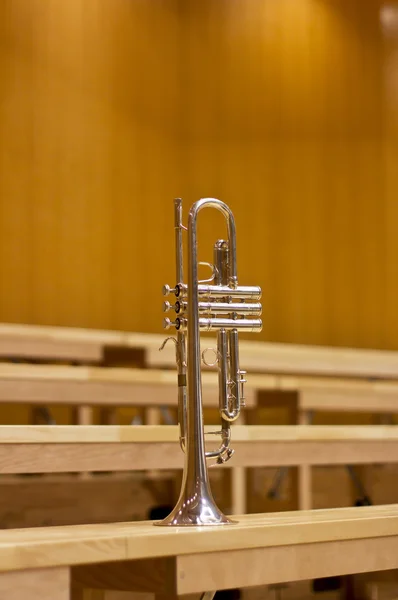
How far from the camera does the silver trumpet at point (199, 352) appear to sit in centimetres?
98

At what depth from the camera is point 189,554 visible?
91 cm

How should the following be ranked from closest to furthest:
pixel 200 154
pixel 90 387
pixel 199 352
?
1. pixel 199 352
2. pixel 90 387
3. pixel 200 154

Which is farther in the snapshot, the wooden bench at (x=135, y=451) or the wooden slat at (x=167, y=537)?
the wooden bench at (x=135, y=451)

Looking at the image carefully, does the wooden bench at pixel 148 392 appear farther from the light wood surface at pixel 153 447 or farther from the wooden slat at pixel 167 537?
the wooden slat at pixel 167 537

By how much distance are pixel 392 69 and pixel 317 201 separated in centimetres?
52

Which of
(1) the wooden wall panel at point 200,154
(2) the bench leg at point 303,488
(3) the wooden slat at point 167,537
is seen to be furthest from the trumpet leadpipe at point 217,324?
(1) the wooden wall panel at point 200,154

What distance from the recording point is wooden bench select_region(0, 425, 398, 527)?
121 centimetres

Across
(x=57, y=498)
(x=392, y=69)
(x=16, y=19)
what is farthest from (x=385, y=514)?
(x=392, y=69)

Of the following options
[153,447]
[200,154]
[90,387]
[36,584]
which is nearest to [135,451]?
[153,447]

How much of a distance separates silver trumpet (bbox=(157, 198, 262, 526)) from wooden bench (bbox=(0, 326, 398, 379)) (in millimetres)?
904

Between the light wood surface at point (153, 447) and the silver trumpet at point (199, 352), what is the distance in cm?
27

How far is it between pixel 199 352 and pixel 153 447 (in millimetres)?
349

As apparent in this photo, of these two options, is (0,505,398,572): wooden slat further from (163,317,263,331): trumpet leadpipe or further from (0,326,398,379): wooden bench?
(0,326,398,379): wooden bench

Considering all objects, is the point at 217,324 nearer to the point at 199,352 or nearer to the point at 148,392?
the point at 199,352
